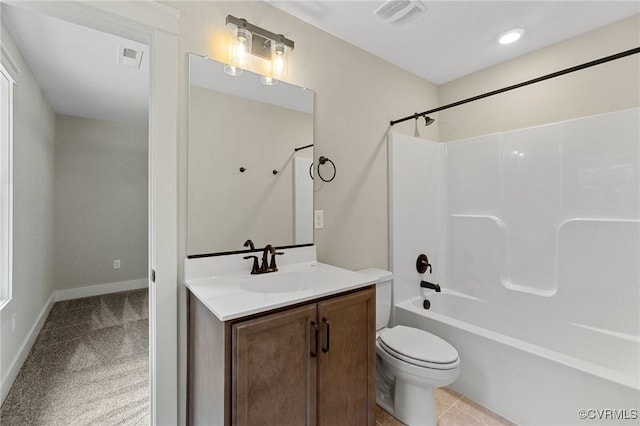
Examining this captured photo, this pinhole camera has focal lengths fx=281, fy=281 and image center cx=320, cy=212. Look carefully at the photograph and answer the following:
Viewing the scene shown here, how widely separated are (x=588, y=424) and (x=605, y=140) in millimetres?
1697

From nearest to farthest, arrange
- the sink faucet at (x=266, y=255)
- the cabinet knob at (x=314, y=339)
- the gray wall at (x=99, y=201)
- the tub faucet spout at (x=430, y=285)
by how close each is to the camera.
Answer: the cabinet knob at (x=314, y=339)
the sink faucet at (x=266, y=255)
the tub faucet spout at (x=430, y=285)
the gray wall at (x=99, y=201)

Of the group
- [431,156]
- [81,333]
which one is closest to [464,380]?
[431,156]

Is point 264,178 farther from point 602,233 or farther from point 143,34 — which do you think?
point 602,233

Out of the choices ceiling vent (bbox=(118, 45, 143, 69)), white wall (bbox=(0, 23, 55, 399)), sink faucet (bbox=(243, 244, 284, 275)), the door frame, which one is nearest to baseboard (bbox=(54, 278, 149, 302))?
white wall (bbox=(0, 23, 55, 399))

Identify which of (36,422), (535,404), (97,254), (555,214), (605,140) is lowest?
(36,422)

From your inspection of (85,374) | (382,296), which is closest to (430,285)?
(382,296)

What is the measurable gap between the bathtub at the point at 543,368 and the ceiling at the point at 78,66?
9.96 feet

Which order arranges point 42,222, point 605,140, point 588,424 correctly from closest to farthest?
1. point 588,424
2. point 605,140
3. point 42,222

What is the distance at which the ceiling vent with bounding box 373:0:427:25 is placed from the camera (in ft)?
5.34

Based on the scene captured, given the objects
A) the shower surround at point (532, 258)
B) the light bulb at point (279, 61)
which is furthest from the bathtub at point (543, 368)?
the light bulb at point (279, 61)

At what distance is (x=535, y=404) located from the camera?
1.59 meters

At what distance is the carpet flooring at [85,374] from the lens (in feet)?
5.44

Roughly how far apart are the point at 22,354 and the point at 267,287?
2212 mm

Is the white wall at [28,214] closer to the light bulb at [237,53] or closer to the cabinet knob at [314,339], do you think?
the light bulb at [237,53]
